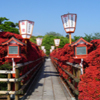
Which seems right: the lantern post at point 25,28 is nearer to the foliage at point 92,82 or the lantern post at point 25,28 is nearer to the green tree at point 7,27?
the foliage at point 92,82

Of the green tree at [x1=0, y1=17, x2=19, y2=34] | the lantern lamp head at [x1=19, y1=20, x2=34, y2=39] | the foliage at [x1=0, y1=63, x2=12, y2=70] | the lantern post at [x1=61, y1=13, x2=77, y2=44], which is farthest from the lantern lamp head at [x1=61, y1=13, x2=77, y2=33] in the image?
the green tree at [x1=0, y1=17, x2=19, y2=34]

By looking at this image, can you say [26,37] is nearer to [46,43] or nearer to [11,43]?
[11,43]

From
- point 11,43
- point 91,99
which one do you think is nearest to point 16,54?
point 11,43

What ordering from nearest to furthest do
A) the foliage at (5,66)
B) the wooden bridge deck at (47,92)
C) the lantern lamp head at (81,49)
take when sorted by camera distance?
the lantern lamp head at (81,49), the foliage at (5,66), the wooden bridge deck at (47,92)

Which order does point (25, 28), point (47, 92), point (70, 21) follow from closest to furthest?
point (47, 92), point (70, 21), point (25, 28)

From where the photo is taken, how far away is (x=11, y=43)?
467 centimetres

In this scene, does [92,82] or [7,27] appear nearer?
[92,82]

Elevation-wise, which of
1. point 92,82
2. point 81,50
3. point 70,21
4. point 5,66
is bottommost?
point 92,82

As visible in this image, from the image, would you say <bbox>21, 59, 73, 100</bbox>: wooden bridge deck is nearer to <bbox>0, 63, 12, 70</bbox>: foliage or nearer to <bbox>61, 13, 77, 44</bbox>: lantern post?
<bbox>0, 63, 12, 70</bbox>: foliage

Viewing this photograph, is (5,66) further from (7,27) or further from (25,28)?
(7,27)

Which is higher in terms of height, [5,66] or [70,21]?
[70,21]

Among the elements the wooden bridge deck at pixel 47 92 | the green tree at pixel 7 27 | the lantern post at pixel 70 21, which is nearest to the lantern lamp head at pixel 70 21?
the lantern post at pixel 70 21

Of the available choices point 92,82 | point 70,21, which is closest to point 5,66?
point 92,82

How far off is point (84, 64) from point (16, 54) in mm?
2237
